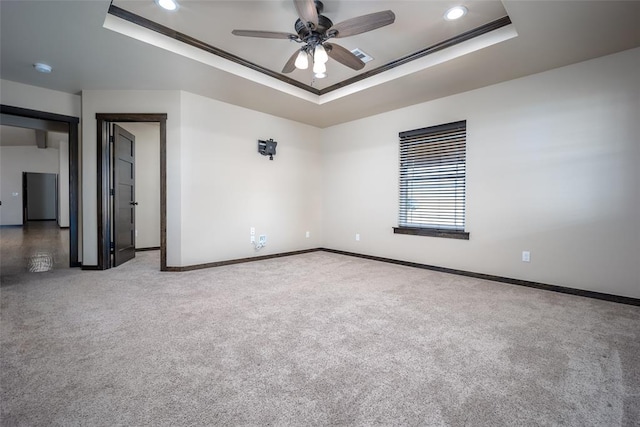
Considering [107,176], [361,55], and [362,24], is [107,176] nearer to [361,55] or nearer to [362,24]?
[361,55]

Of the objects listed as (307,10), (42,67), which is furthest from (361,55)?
(42,67)

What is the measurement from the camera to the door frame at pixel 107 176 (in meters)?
4.00

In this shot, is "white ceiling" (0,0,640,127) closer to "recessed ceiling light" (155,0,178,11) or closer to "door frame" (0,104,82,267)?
"recessed ceiling light" (155,0,178,11)

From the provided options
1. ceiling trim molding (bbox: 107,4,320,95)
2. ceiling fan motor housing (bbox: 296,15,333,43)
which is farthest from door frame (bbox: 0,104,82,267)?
ceiling fan motor housing (bbox: 296,15,333,43)

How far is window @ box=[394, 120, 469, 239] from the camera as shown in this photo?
13.0ft

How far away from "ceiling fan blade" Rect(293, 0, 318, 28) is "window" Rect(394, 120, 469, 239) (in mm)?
2574

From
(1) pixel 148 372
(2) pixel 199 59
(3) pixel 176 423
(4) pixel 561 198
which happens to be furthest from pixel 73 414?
(4) pixel 561 198

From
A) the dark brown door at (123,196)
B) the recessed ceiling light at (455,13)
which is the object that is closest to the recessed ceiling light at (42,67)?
the dark brown door at (123,196)

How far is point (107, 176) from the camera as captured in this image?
4.12m

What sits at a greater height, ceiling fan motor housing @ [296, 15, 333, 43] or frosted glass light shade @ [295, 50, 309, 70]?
ceiling fan motor housing @ [296, 15, 333, 43]

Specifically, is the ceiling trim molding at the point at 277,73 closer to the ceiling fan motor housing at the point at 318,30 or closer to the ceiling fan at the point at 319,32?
the ceiling fan at the point at 319,32

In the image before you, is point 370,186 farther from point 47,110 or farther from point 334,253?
point 47,110

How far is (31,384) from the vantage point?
150 cm

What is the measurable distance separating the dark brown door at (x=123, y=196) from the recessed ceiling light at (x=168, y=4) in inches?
97.1
